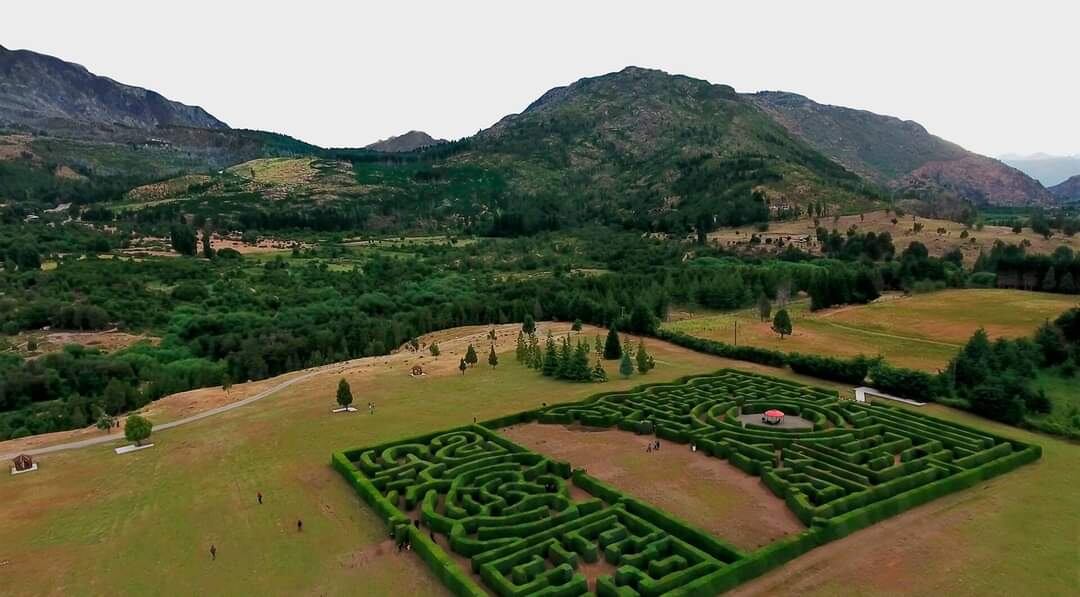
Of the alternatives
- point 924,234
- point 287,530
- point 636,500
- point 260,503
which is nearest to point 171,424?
point 260,503

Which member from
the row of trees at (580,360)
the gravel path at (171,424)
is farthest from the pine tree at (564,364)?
the gravel path at (171,424)

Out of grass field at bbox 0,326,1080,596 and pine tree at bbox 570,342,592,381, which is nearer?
grass field at bbox 0,326,1080,596

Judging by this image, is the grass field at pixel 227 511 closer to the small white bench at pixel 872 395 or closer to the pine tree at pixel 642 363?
the pine tree at pixel 642 363

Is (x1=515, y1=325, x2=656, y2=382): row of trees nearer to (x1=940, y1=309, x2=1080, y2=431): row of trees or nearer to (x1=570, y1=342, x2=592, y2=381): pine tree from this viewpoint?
(x1=570, y1=342, x2=592, y2=381): pine tree

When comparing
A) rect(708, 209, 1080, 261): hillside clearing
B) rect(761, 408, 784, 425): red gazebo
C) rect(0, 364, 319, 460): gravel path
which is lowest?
rect(0, 364, 319, 460): gravel path

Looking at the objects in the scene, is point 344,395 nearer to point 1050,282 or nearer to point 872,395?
point 872,395

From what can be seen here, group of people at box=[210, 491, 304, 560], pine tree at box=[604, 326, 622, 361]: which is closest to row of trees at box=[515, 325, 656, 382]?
pine tree at box=[604, 326, 622, 361]
